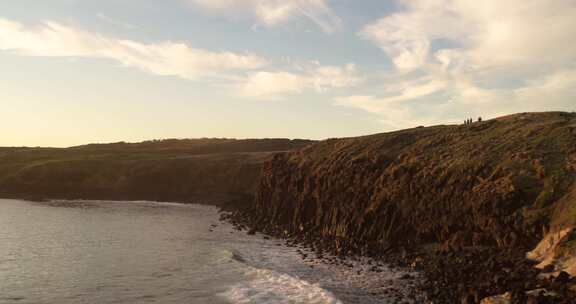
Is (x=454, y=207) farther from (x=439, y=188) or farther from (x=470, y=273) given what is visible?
(x=470, y=273)

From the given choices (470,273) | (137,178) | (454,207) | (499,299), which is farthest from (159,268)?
(137,178)

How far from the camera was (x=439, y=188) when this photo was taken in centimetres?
4578

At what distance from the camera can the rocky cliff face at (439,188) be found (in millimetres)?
37812

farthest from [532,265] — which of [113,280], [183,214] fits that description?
[183,214]

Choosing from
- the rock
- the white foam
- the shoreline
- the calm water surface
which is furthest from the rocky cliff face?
the white foam

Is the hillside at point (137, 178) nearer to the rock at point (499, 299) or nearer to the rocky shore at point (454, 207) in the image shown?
the rocky shore at point (454, 207)

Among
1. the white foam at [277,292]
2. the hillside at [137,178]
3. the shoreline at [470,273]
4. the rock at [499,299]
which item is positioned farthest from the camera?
the hillside at [137,178]

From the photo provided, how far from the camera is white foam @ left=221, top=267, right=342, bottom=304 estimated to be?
31.3 metres

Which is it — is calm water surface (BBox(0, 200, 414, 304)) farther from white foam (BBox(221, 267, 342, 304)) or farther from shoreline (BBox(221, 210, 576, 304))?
shoreline (BBox(221, 210, 576, 304))

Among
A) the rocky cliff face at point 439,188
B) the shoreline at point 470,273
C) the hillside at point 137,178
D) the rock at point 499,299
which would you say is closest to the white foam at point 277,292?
the shoreline at point 470,273

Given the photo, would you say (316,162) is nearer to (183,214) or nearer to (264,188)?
(264,188)

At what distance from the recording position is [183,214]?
274 feet

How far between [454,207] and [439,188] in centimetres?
366

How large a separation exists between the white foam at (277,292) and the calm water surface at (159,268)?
0.07 m
